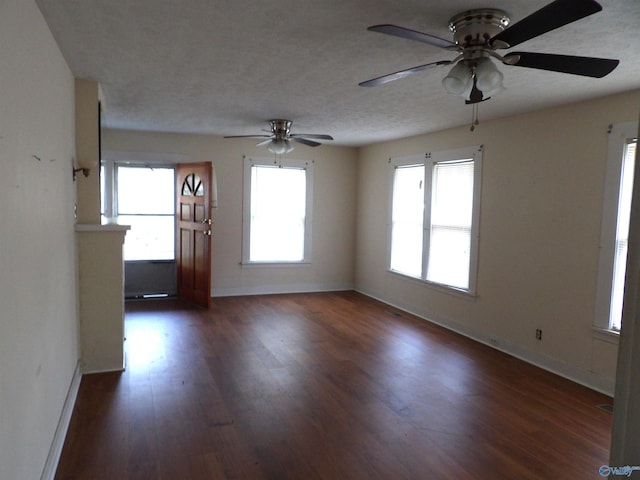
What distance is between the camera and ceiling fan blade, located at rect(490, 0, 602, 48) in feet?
5.14

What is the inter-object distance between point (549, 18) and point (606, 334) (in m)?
2.84

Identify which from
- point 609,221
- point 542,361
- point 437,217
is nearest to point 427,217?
point 437,217

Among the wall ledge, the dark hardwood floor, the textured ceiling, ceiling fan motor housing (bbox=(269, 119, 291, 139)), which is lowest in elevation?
the dark hardwood floor

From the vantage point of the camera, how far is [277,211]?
7000 mm

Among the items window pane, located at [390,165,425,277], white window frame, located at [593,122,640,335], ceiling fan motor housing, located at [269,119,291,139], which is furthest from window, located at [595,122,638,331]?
ceiling fan motor housing, located at [269,119,291,139]

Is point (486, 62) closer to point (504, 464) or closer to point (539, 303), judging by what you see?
point (504, 464)

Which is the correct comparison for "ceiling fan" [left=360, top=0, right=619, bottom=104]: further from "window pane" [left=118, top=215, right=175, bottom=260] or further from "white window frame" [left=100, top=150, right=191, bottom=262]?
"window pane" [left=118, top=215, right=175, bottom=260]

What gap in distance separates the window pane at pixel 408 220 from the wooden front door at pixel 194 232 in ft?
8.41

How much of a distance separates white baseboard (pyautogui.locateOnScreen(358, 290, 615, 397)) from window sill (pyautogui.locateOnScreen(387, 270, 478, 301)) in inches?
13.3

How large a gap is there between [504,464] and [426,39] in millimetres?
2263

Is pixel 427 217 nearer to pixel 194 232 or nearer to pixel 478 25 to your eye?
pixel 194 232

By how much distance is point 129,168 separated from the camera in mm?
6363

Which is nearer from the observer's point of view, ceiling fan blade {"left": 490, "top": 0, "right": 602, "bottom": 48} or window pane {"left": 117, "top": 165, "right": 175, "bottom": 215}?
ceiling fan blade {"left": 490, "top": 0, "right": 602, "bottom": 48}

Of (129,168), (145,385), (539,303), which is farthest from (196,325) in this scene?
(539,303)
